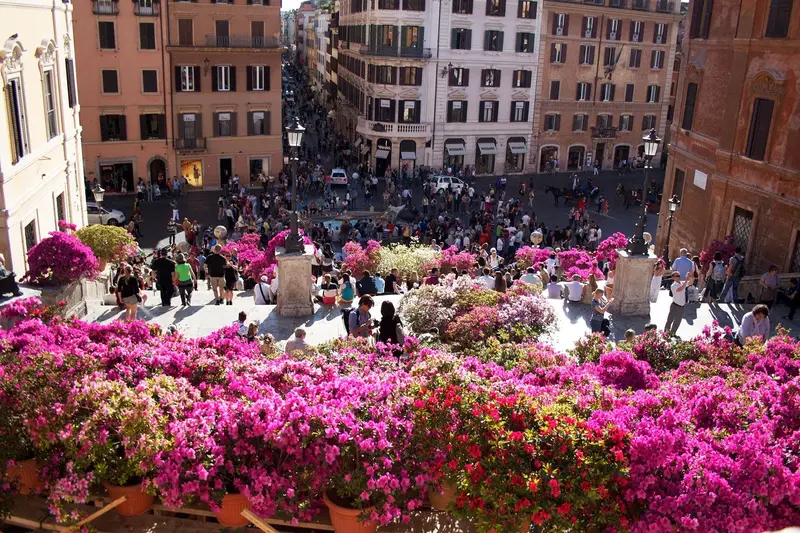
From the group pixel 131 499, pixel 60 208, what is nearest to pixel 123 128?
pixel 60 208

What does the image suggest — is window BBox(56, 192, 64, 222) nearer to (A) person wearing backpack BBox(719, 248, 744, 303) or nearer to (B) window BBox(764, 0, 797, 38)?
(A) person wearing backpack BBox(719, 248, 744, 303)

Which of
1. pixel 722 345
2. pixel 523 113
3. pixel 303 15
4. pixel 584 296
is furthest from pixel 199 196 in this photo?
pixel 303 15

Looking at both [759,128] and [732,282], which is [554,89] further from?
[732,282]

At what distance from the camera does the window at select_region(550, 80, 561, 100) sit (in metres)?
46.9

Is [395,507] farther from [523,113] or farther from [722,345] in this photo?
[523,113]

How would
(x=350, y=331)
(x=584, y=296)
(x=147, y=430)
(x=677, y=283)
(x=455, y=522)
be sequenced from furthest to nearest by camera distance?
(x=584, y=296), (x=677, y=283), (x=350, y=331), (x=455, y=522), (x=147, y=430)

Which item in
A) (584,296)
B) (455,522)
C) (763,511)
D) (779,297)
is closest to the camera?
Answer: (763,511)

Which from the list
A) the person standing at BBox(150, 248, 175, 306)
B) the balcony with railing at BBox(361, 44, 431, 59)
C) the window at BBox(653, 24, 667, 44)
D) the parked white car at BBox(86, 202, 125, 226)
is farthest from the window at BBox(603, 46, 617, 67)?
the person standing at BBox(150, 248, 175, 306)

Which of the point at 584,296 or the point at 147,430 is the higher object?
the point at 147,430

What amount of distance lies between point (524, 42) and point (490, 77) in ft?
9.64

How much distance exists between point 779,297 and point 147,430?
16.1m

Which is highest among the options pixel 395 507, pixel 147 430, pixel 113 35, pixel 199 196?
pixel 113 35

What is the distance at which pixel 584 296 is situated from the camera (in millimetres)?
15539

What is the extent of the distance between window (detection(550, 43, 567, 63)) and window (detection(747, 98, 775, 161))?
1036 inches
